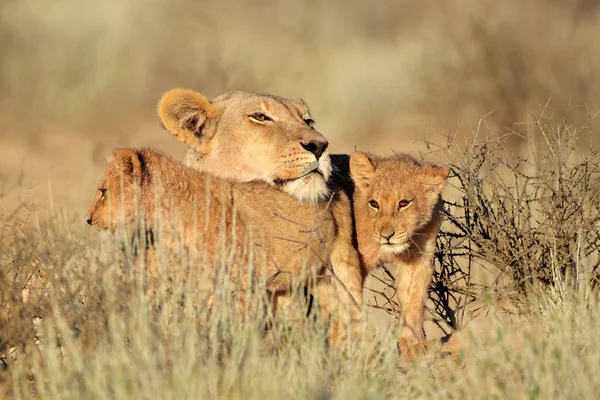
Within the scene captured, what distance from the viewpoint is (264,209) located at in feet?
17.4

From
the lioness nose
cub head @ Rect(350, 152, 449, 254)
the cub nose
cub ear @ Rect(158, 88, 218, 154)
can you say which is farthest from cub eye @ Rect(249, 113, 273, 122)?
the cub nose

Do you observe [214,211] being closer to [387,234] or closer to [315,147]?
[315,147]

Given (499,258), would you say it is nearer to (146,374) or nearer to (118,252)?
(118,252)

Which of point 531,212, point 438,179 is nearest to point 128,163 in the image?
point 438,179

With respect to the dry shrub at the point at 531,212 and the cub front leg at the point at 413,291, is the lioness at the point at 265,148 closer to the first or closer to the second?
the cub front leg at the point at 413,291

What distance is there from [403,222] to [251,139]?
1.09m

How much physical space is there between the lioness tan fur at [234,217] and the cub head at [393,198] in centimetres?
22

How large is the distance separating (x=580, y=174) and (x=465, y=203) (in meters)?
0.83

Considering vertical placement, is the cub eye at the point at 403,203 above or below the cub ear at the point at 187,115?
below

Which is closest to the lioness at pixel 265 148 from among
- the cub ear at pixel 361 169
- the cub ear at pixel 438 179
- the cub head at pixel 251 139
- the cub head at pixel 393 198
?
the cub head at pixel 251 139

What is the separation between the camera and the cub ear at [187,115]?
5.55 metres

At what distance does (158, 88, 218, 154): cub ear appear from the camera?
5.55 metres

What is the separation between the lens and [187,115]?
567cm

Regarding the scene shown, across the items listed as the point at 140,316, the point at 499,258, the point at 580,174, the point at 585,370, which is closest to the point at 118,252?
the point at 140,316
